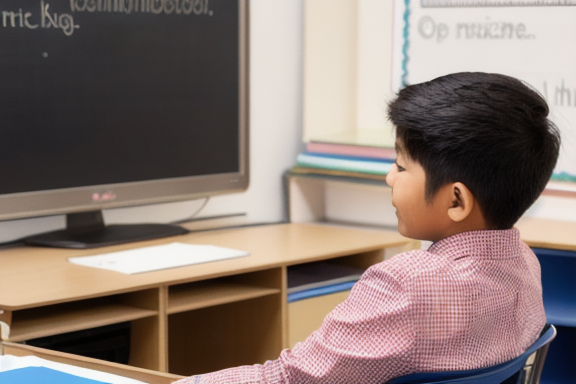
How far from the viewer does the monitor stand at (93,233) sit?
2.27 metres

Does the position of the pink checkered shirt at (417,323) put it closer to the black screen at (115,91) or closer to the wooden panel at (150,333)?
Answer: the wooden panel at (150,333)

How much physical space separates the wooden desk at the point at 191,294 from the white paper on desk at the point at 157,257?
0.10 feet

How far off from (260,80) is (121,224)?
67cm

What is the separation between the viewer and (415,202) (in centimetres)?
119

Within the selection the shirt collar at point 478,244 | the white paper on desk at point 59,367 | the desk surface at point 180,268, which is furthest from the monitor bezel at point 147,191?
the shirt collar at point 478,244

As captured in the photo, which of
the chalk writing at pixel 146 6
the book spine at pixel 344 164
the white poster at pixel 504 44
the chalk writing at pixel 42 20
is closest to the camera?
the chalk writing at pixel 42 20

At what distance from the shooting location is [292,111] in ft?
9.88

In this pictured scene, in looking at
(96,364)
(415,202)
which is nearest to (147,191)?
(96,364)

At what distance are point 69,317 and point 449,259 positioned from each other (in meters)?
1.00

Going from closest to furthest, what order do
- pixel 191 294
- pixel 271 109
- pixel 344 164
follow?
pixel 191 294 < pixel 344 164 < pixel 271 109

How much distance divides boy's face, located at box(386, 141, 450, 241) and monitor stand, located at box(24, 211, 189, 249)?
120cm

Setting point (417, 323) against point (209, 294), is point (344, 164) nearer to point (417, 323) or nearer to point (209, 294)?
point (209, 294)

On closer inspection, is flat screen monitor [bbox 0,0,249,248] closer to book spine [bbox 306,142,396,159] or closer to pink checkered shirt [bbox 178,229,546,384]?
book spine [bbox 306,142,396,159]

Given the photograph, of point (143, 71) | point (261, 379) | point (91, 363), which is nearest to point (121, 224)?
point (143, 71)
